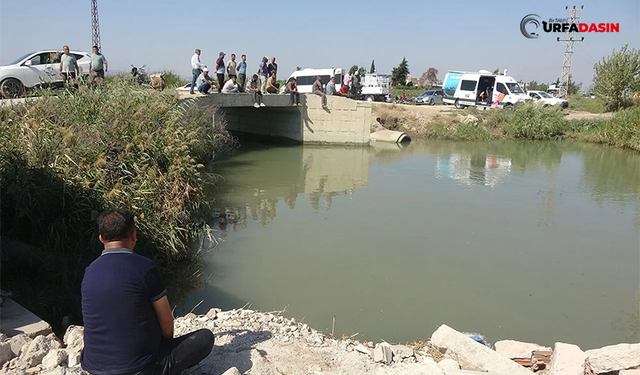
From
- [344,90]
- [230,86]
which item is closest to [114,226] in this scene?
[230,86]

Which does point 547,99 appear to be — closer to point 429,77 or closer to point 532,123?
point 532,123

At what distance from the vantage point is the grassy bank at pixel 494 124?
81.5 ft

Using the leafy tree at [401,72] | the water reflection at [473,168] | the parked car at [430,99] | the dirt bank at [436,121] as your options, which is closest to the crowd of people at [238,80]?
the dirt bank at [436,121]

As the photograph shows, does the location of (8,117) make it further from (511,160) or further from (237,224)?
(511,160)

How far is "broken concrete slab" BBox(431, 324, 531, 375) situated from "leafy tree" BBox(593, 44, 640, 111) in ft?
99.1

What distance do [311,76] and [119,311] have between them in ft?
89.8

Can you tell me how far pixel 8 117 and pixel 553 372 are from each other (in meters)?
8.60

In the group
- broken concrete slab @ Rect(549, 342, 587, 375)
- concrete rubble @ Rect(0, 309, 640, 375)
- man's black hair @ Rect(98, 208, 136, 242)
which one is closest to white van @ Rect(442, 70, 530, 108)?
concrete rubble @ Rect(0, 309, 640, 375)

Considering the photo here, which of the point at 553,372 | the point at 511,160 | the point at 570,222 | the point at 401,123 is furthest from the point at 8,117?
the point at 401,123

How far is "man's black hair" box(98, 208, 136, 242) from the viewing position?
2.92 meters

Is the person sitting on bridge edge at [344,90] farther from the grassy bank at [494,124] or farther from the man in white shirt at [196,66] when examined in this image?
the man in white shirt at [196,66]

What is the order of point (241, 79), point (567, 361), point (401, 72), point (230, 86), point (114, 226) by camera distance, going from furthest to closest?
1. point (401, 72)
2. point (241, 79)
3. point (230, 86)
4. point (567, 361)
5. point (114, 226)

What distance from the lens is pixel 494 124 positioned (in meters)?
25.6

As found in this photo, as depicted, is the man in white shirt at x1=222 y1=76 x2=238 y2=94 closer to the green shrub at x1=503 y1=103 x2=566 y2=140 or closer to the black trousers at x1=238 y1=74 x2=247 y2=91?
the black trousers at x1=238 y1=74 x2=247 y2=91
